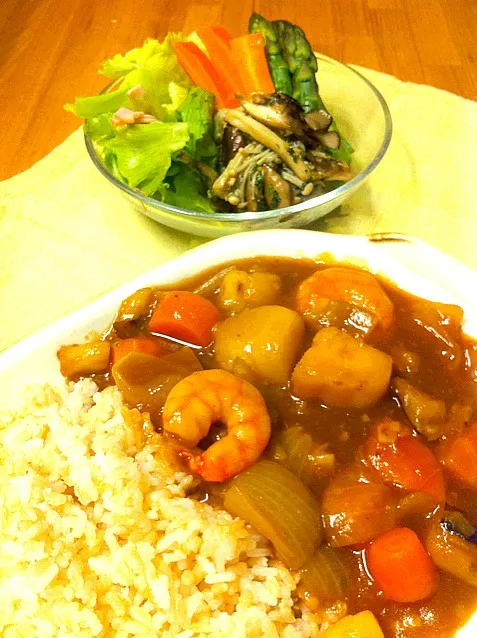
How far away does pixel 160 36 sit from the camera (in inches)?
143

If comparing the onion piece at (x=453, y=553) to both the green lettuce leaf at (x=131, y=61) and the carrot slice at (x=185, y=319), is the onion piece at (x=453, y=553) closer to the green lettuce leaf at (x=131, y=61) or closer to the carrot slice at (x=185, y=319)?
the carrot slice at (x=185, y=319)

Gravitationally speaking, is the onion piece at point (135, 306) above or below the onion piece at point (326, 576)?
above

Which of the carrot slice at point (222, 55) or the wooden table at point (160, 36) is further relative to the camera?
the wooden table at point (160, 36)

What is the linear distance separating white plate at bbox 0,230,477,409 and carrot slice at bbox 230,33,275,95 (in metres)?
1.13

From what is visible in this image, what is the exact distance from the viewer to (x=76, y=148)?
3006 millimetres

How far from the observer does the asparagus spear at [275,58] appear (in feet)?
9.32

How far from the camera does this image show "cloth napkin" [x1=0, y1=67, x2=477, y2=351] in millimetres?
2443

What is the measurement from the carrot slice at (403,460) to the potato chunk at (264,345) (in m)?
0.29

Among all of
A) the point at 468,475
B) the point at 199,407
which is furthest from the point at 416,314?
the point at 199,407

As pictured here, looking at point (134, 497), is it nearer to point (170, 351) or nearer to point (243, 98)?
point (170, 351)

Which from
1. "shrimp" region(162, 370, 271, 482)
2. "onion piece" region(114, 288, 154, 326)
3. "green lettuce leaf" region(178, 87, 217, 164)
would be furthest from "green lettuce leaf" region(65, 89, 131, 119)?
"shrimp" region(162, 370, 271, 482)

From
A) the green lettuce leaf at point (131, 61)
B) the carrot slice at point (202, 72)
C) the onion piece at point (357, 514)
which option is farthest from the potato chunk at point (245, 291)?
the green lettuce leaf at point (131, 61)

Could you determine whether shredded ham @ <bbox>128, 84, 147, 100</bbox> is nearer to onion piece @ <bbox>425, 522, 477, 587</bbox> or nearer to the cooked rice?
the cooked rice

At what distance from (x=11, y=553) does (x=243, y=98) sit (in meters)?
1.91
